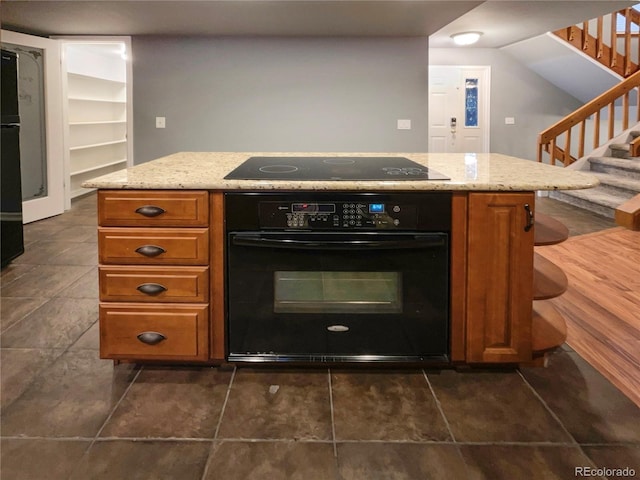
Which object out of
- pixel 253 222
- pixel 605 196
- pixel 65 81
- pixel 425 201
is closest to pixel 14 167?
pixel 65 81

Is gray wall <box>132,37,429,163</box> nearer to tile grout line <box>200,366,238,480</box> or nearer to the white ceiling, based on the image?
the white ceiling

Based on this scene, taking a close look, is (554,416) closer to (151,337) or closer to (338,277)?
(338,277)

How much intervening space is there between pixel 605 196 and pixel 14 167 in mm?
5754

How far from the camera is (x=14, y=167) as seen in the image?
3939 millimetres

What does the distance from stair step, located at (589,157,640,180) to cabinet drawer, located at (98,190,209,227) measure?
5.66m

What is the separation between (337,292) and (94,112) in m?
6.70

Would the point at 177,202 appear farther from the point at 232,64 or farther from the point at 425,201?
the point at 232,64

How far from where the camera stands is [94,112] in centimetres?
767

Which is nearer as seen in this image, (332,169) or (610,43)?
(332,169)

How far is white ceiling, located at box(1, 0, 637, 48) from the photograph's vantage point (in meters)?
4.28

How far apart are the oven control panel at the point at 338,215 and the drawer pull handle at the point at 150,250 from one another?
1.30 feet

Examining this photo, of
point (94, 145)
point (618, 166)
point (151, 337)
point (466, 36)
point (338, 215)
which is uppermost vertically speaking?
point (466, 36)
